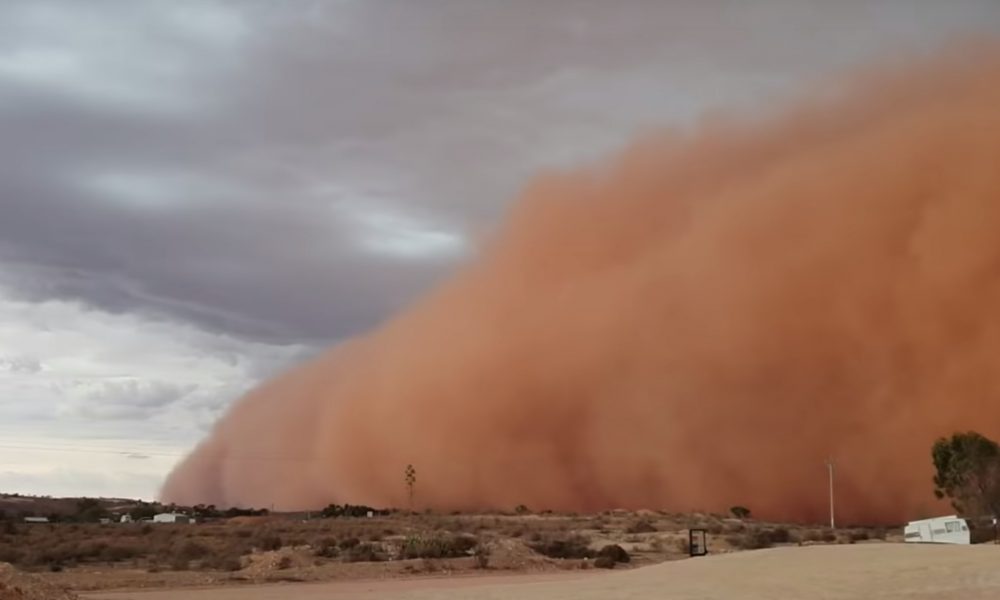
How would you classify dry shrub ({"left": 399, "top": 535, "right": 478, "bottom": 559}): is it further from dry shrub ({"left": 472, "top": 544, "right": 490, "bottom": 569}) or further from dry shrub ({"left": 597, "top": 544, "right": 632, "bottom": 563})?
dry shrub ({"left": 597, "top": 544, "right": 632, "bottom": 563})

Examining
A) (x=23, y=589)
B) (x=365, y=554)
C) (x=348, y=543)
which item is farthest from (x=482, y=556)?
(x=23, y=589)

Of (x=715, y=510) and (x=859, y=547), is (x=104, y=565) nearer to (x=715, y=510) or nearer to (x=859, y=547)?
(x=859, y=547)

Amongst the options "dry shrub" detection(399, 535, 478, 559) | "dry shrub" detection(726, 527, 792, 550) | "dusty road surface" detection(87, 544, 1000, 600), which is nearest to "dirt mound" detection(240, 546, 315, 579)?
"dry shrub" detection(399, 535, 478, 559)

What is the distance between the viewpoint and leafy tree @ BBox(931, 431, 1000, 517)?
1534 inches

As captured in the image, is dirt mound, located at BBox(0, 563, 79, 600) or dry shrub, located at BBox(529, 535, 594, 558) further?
dry shrub, located at BBox(529, 535, 594, 558)

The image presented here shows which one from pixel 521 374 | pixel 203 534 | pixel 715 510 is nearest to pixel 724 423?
pixel 715 510

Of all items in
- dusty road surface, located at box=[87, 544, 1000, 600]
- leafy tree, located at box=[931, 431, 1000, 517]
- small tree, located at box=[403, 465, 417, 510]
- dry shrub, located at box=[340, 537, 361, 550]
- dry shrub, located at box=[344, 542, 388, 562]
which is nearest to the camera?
dusty road surface, located at box=[87, 544, 1000, 600]

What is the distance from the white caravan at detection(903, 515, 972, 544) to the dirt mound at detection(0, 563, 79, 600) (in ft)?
62.2

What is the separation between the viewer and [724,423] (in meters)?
62.1

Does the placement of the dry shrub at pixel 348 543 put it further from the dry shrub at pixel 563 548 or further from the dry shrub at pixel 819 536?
the dry shrub at pixel 819 536

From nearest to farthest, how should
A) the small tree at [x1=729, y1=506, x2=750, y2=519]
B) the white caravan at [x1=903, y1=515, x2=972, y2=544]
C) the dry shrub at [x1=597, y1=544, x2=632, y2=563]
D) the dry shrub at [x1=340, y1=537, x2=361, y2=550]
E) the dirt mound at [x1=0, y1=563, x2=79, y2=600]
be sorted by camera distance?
the dirt mound at [x1=0, y1=563, x2=79, y2=600], the white caravan at [x1=903, y1=515, x2=972, y2=544], the dry shrub at [x1=597, y1=544, x2=632, y2=563], the dry shrub at [x1=340, y1=537, x2=361, y2=550], the small tree at [x1=729, y1=506, x2=750, y2=519]

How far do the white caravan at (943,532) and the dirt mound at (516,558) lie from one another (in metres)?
9.08

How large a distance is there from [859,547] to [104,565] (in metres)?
19.6

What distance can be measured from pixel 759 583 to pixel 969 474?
1064 inches
